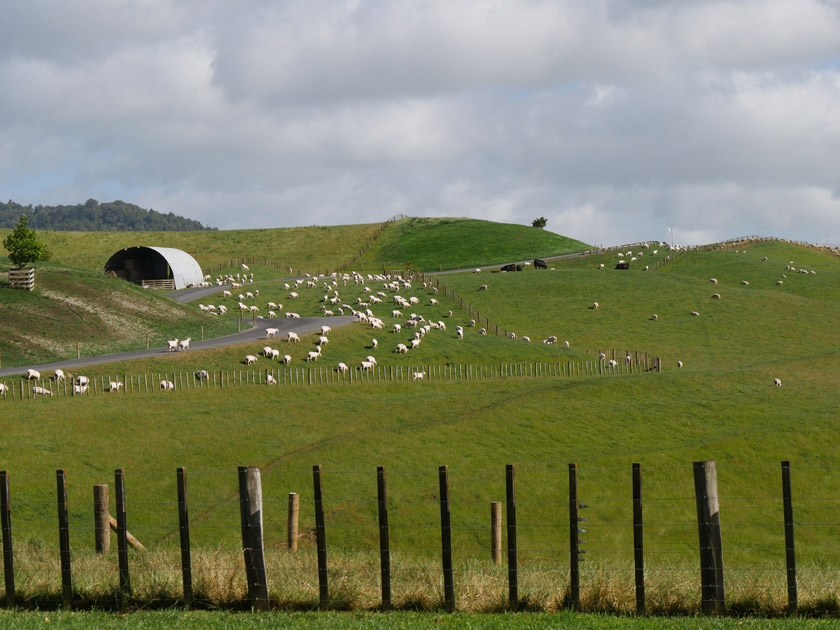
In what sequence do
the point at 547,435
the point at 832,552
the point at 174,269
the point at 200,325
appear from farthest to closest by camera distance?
the point at 174,269, the point at 200,325, the point at 547,435, the point at 832,552

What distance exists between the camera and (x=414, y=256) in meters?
172

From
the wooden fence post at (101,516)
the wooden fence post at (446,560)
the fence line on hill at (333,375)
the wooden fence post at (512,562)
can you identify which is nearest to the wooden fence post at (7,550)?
the wooden fence post at (101,516)

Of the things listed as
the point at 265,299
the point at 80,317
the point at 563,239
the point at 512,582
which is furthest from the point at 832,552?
the point at 563,239

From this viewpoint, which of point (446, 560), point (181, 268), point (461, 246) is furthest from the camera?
point (461, 246)

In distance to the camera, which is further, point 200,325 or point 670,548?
point 200,325

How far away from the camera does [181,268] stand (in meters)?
127

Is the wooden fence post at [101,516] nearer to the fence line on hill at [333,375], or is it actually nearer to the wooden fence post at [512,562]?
the wooden fence post at [512,562]

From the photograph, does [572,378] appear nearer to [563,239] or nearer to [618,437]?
[618,437]

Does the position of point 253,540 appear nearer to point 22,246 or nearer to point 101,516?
point 101,516

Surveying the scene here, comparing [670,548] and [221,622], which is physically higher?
[221,622]

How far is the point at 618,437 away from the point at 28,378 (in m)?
36.6

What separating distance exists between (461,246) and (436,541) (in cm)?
14469

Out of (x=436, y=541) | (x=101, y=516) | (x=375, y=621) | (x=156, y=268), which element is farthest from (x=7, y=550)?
(x=156, y=268)

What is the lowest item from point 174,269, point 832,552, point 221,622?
point 832,552
